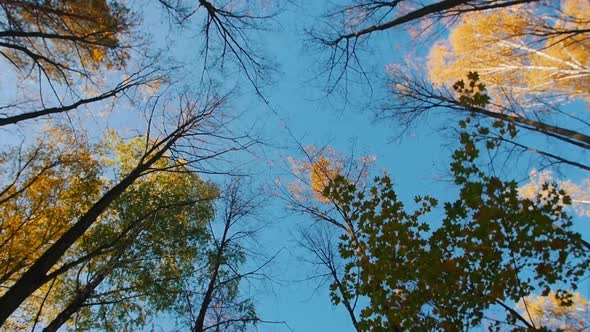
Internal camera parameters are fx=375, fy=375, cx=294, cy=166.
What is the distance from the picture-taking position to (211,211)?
9.89m

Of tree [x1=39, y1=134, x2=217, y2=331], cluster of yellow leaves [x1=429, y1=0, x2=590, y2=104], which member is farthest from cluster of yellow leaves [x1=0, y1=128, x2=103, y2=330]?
cluster of yellow leaves [x1=429, y1=0, x2=590, y2=104]

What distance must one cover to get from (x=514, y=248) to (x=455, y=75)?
6.92 meters

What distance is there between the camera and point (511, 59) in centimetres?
910

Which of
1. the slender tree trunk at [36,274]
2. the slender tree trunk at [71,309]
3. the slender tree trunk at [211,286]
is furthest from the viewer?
the slender tree trunk at [211,286]

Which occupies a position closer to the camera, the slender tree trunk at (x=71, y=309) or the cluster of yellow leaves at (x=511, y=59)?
the slender tree trunk at (x=71, y=309)

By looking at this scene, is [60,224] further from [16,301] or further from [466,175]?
[466,175]

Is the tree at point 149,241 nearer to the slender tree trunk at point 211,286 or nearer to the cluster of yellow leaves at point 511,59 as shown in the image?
the slender tree trunk at point 211,286

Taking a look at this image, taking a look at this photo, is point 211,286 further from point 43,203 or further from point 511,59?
point 511,59

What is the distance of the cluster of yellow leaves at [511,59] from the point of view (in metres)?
8.12

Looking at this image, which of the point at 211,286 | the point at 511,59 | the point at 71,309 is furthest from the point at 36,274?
the point at 511,59

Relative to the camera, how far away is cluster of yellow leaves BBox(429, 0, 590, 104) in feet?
26.6

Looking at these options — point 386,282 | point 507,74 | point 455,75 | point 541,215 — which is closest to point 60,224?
point 386,282

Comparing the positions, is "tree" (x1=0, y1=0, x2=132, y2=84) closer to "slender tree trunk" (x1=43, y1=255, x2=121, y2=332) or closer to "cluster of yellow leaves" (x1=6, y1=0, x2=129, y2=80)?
"cluster of yellow leaves" (x1=6, y1=0, x2=129, y2=80)

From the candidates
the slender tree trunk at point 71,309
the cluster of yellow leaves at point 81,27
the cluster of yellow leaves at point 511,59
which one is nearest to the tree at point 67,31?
the cluster of yellow leaves at point 81,27
